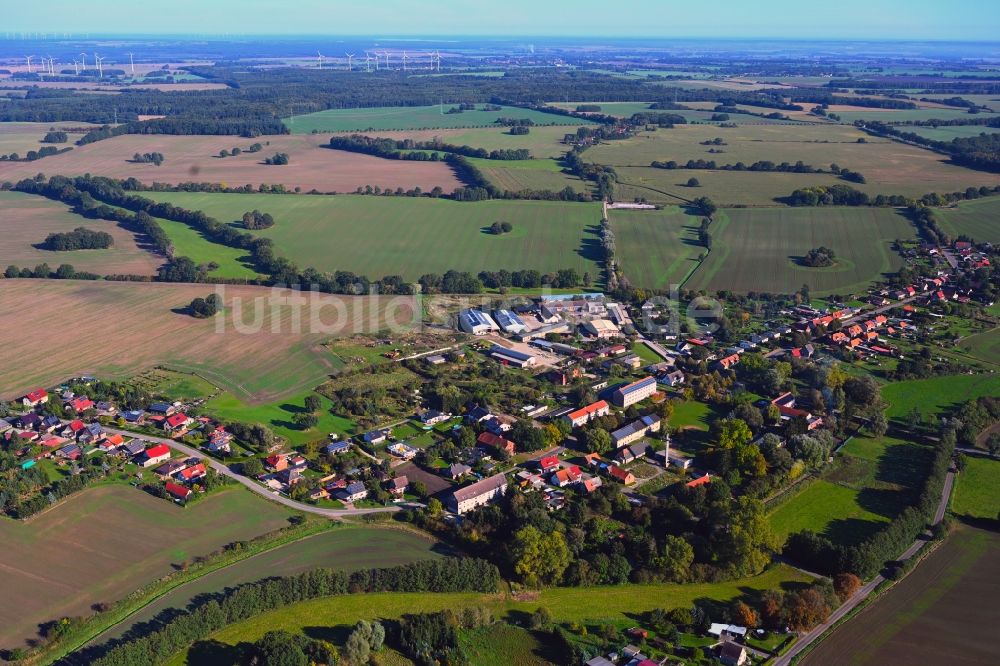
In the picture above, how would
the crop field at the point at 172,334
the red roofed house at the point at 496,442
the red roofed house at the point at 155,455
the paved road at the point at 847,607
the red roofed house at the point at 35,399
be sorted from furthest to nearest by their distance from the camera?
the crop field at the point at 172,334 → the red roofed house at the point at 35,399 → the red roofed house at the point at 496,442 → the red roofed house at the point at 155,455 → the paved road at the point at 847,607

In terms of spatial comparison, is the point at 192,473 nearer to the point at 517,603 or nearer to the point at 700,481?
the point at 517,603

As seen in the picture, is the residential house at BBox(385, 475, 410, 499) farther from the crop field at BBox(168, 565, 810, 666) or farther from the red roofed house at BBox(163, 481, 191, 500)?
the red roofed house at BBox(163, 481, 191, 500)

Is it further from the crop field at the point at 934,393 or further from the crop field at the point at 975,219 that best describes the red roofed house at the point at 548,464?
the crop field at the point at 975,219

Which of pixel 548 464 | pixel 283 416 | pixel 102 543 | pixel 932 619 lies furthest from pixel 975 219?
pixel 102 543

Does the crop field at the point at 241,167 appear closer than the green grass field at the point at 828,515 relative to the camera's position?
No

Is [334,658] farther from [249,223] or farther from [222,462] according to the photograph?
[249,223]

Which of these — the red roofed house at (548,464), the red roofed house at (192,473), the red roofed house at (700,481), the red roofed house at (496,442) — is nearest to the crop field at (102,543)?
the red roofed house at (192,473)
